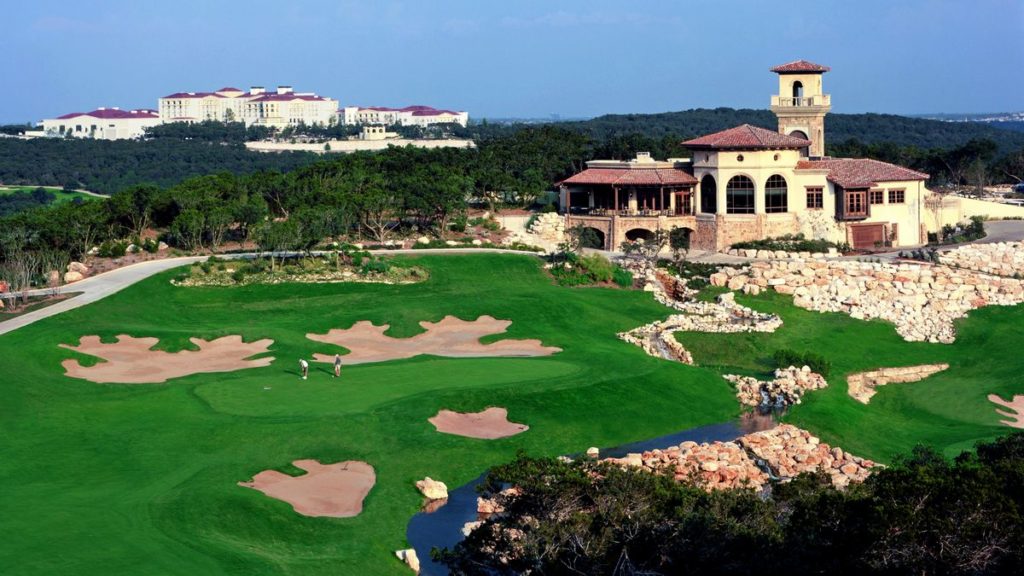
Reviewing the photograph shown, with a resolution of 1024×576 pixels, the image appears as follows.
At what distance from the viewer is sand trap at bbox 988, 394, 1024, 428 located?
4628 cm

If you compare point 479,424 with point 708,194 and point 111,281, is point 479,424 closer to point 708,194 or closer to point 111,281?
point 111,281

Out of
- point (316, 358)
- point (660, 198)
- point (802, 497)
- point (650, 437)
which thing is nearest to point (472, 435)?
point (650, 437)

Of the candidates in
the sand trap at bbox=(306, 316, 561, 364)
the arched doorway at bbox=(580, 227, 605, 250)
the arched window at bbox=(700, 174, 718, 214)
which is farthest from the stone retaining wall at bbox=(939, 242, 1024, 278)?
the sand trap at bbox=(306, 316, 561, 364)

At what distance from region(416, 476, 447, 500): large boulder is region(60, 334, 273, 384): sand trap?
1280 cm

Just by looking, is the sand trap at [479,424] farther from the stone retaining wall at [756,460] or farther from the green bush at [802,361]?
the green bush at [802,361]

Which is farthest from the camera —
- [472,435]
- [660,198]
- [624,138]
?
[624,138]

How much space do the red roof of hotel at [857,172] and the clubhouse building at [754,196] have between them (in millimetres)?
56

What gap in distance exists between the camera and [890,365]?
5438 centimetres

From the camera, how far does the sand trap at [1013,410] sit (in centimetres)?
4628

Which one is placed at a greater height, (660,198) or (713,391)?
(660,198)

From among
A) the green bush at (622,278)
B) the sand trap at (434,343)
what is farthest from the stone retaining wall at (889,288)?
the sand trap at (434,343)

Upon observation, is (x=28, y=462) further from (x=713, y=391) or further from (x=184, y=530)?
(x=713, y=391)

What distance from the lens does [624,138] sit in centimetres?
9950

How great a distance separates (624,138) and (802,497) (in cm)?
7190
